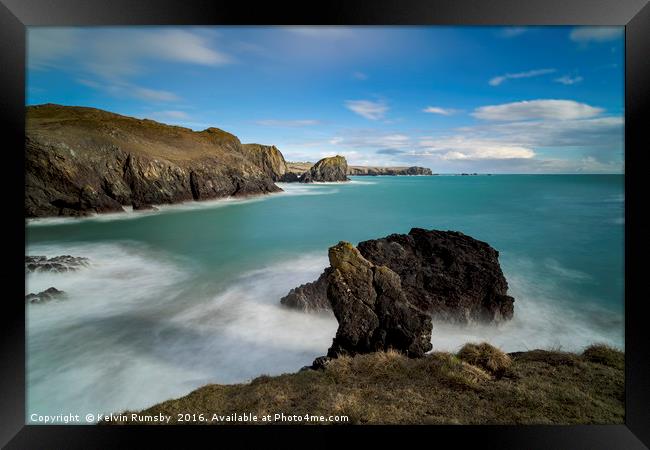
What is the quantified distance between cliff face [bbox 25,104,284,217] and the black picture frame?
803cm

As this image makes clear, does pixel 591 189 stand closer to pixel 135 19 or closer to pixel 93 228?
pixel 135 19

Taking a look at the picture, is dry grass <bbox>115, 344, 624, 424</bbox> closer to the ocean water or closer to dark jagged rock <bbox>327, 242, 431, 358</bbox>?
dark jagged rock <bbox>327, 242, 431, 358</bbox>

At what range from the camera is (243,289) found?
6699mm

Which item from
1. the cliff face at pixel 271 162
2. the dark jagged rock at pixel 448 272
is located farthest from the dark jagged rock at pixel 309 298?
the cliff face at pixel 271 162

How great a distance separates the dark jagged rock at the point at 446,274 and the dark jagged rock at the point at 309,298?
2cm

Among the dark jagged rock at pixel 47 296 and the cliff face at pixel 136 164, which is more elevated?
the cliff face at pixel 136 164

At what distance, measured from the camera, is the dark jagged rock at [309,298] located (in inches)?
238

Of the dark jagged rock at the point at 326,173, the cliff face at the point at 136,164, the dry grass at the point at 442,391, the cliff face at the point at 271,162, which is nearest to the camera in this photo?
the dry grass at the point at 442,391

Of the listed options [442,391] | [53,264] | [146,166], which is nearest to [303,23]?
[442,391]

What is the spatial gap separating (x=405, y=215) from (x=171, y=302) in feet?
23.0

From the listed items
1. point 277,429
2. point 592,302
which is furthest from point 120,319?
point 592,302

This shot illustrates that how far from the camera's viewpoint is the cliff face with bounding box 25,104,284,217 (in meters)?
12.3

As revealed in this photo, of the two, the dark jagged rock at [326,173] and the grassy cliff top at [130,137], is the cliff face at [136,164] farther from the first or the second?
the dark jagged rock at [326,173]

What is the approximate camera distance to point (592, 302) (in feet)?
18.6
